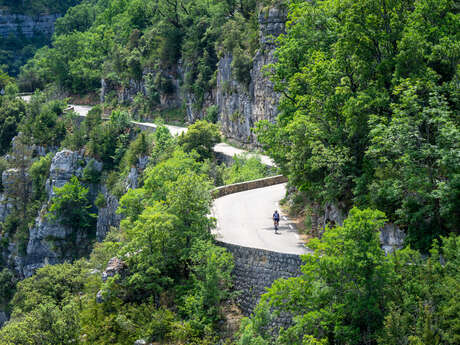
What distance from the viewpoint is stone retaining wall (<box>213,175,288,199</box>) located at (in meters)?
30.0

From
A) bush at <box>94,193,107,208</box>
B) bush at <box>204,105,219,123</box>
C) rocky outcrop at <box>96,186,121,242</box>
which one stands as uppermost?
bush at <box>204,105,219,123</box>

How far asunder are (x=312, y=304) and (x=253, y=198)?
13.8 metres

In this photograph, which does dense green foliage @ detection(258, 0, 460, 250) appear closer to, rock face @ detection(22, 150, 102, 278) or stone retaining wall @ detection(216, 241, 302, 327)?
stone retaining wall @ detection(216, 241, 302, 327)

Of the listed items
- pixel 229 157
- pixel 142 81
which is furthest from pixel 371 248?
pixel 142 81

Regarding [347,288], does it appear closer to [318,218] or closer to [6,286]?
[318,218]

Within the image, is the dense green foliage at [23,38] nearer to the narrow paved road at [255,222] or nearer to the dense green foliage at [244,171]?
the dense green foliage at [244,171]

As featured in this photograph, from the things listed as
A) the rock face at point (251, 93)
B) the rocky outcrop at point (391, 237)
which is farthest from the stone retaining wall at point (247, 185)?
the rocky outcrop at point (391, 237)

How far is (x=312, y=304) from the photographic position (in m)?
15.3

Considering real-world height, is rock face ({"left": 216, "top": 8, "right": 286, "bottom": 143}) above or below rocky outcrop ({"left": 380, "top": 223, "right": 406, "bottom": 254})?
above

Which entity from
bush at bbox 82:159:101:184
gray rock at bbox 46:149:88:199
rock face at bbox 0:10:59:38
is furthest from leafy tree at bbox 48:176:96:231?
rock face at bbox 0:10:59:38

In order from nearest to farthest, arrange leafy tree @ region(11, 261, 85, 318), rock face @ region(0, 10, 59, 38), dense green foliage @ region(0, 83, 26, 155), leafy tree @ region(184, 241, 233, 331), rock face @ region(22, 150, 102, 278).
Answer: leafy tree @ region(184, 241, 233, 331)
leafy tree @ region(11, 261, 85, 318)
rock face @ region(22, 150, 102, 278)
dense green foliage @ region(0, 83, 26, 155)
rock face @ region(0, 10, 59, 38)

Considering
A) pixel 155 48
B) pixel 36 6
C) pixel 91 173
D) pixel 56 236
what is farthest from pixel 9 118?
pixel 36 6

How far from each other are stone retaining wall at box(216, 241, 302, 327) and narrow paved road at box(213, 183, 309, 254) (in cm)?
41

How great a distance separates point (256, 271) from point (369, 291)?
18.9 ft
